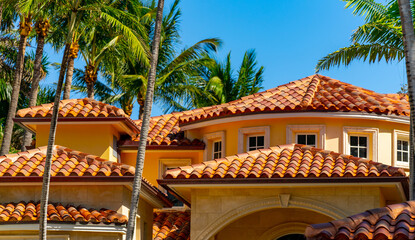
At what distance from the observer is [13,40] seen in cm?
4481

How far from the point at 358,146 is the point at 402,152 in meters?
1.66

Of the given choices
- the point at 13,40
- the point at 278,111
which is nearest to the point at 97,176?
the point at 278,111

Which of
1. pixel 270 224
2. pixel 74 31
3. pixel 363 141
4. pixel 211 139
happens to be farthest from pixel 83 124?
pixel 363 141

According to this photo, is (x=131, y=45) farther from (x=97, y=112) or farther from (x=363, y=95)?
(x=363, y=95)

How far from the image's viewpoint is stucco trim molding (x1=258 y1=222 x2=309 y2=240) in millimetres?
24161

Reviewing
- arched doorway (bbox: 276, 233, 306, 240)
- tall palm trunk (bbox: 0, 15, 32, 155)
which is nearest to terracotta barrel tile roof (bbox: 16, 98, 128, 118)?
arched doorway (bbox: 276, 233, 306, 240)

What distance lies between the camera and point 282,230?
24.3 metres

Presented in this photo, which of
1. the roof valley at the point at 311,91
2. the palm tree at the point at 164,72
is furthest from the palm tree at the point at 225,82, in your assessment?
the roof valley at the point at 311,91

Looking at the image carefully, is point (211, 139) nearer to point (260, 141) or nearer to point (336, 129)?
point (260, 141)

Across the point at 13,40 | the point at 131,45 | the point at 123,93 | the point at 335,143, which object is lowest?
the point at 335,143

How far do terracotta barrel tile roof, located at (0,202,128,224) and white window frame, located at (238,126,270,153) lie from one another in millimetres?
5715

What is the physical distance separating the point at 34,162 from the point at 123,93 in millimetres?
20797

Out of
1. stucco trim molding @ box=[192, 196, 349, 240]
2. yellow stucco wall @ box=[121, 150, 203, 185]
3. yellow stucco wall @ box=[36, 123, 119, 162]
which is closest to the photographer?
stucco trim molding @ box=[192, 196, 349, 240]

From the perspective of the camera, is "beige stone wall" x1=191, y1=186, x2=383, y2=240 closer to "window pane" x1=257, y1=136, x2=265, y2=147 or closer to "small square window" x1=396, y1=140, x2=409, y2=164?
"window pane" x1=257, y1=136, x2=265, y2=147
